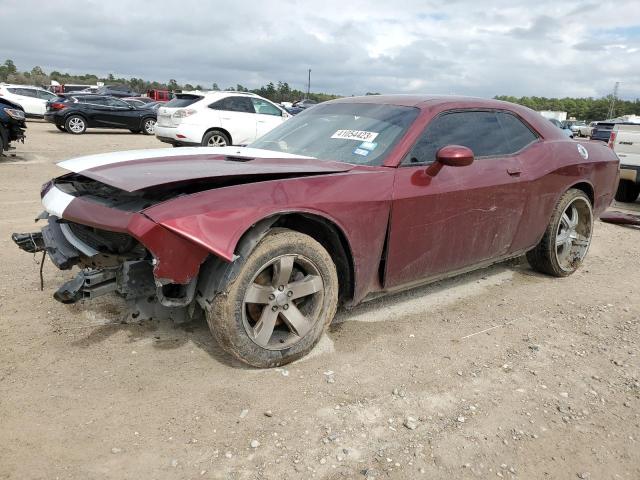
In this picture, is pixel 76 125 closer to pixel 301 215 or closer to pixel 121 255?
pixel 121 255

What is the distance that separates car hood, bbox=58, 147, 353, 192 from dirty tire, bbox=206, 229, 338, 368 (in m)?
0.40

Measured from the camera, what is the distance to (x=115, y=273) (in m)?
2.77

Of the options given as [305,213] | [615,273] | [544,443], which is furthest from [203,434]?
→ [615,273]

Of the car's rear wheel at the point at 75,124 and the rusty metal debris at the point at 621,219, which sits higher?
the rusty metal debris at the point at 621,219

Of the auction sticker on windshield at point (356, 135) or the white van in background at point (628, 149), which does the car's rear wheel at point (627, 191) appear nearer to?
the white van in background at point (628, 149)

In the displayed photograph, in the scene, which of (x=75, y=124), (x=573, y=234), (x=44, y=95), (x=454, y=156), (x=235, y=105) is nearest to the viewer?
(x=454, y=156)

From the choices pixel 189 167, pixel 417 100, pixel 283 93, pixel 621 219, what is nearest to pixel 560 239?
pixel 417 100

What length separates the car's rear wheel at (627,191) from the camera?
31.6ft

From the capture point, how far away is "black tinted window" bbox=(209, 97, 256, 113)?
40.7 feet

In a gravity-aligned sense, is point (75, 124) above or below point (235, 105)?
below

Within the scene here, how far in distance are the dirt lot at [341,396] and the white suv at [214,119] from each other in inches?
325

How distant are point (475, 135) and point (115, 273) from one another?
9.15ft

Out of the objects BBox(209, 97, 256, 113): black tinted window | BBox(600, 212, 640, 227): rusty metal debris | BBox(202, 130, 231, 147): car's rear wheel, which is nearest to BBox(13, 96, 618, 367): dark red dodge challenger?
BBox(600, 212, 640, 227): rusty metal debris

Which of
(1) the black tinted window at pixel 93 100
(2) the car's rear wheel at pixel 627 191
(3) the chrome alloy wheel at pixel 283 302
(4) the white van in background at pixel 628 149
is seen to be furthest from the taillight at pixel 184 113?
(3) the chrome alloy wheel at pixel 283 302
